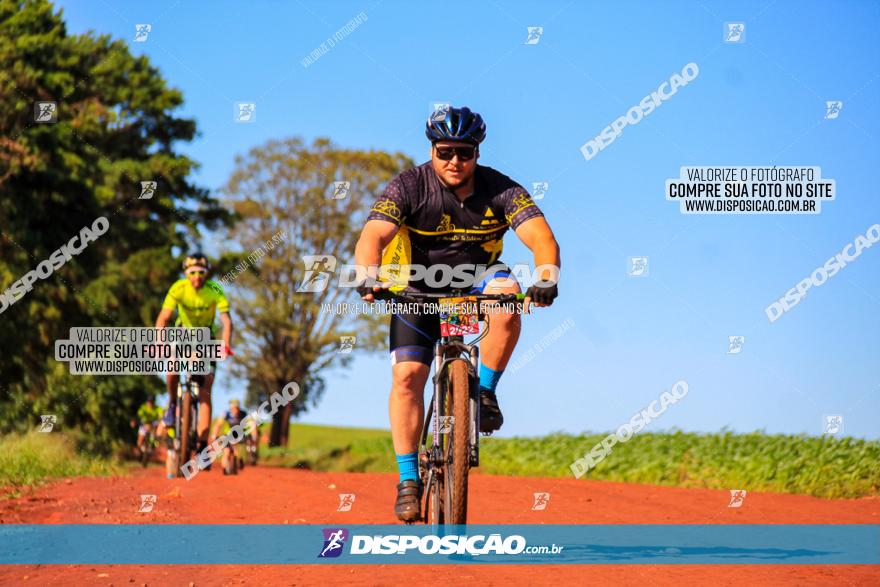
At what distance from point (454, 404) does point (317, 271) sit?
1224 inches

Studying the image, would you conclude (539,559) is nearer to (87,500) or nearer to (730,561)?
(730,561)

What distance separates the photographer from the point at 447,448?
21.9 ft

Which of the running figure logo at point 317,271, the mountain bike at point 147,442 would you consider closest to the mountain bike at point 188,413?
the mountain bike at point 147,442

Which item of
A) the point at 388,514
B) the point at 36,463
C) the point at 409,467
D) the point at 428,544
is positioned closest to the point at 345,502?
the point at 388,514

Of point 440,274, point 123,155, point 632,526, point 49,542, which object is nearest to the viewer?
point 440,274

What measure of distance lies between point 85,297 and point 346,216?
11755 mm

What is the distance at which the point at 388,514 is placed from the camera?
35.2ft

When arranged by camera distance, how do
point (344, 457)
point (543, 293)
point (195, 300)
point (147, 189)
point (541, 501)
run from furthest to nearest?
point (344, 457) < point (147, 189) < point (195, 300) < point (541, 501) < point (543, 293)

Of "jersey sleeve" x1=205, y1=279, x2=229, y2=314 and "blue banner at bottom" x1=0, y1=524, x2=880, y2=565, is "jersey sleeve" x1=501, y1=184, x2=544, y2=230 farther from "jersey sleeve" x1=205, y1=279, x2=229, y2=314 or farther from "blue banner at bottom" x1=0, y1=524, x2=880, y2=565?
"jersey sleeve" x1=205, y1=279, x2=229, y2=314

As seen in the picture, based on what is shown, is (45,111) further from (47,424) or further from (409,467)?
(409,467)

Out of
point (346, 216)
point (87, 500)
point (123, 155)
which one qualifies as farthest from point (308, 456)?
point (87, 500)

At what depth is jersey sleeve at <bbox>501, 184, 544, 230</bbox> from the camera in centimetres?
701

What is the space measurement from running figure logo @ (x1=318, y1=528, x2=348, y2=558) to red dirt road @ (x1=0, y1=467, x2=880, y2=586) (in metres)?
0.55

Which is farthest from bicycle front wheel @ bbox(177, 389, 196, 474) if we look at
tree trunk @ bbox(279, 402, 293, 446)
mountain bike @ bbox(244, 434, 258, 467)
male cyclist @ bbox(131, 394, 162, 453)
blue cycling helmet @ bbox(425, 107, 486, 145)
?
tree trunk @ bbox(279, 402, 293, 446)
